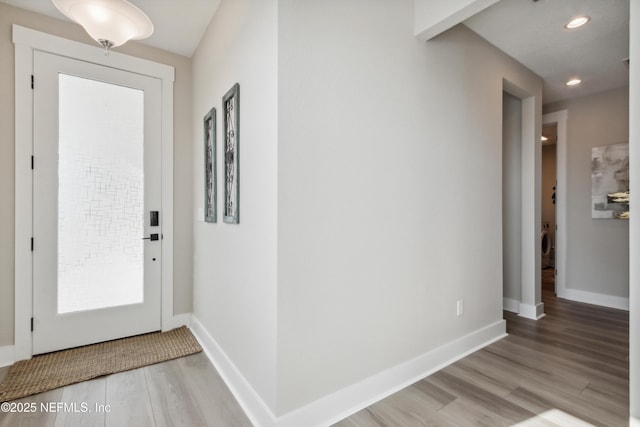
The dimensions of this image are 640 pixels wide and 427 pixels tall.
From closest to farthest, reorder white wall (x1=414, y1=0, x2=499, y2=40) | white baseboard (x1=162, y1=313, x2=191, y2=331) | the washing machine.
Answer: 1. white wall (x1=414, y1=0, x2=499, y2=40)
2. white baseboard (x1=162, y1=313, x2=191, y2=331)
3. the washing machine

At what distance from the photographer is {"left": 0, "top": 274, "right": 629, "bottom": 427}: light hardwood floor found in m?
1.70

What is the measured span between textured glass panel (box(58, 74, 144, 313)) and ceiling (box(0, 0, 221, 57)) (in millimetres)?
490

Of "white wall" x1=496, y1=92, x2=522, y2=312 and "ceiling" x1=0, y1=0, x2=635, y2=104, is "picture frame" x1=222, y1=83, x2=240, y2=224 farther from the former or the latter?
"white wall" x1=496, y1=92, x2=522, y2=312

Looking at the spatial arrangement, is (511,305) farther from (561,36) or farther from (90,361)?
(90,361)

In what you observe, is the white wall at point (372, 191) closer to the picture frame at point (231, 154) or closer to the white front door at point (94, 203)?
the picture frame at point (231, 154)

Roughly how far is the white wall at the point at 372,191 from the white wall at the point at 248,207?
3.3 inches

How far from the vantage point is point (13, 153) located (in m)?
2.32

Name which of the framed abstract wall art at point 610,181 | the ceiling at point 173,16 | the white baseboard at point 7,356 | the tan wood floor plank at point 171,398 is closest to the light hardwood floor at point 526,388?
the tan wood floor plank at point 171,398

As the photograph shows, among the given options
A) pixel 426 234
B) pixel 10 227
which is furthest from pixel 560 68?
pixel 10 227

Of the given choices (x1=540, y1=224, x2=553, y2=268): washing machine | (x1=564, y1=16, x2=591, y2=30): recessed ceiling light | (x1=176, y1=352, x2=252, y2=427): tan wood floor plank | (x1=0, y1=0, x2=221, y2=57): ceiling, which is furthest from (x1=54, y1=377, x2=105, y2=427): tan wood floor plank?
(x1=540, y1=224, x2=553, y2=268): washing machine

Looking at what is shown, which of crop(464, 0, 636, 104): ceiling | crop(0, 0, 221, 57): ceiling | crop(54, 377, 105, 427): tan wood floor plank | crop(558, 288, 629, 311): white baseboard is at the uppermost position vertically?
crop(0, 0, 221, 57): ceiling

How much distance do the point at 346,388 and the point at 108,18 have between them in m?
2.33

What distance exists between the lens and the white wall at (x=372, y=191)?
1579 mm

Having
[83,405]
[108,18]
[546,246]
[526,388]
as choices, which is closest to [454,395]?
[526,388]
